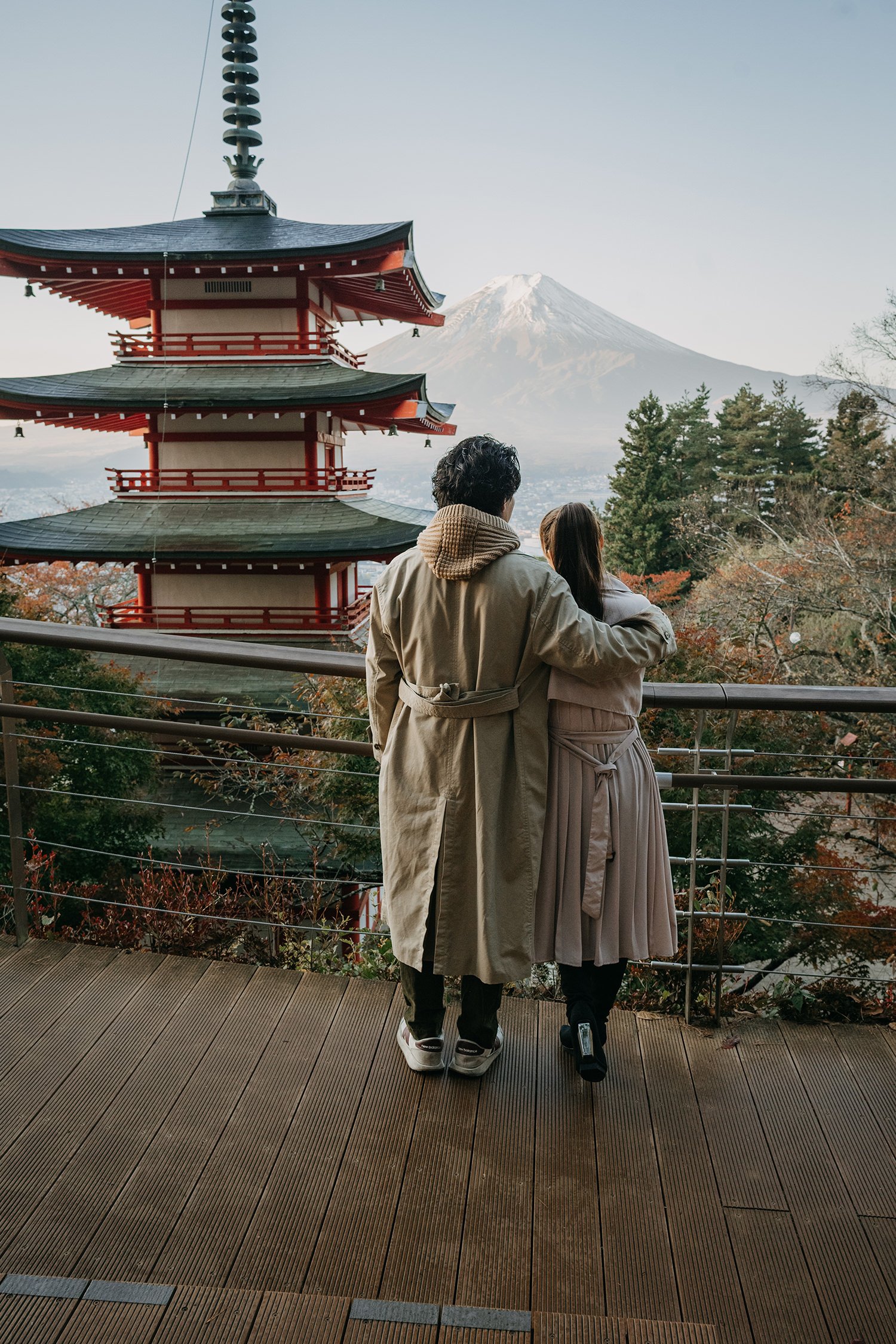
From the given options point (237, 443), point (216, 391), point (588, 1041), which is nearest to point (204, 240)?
point (216, 391)

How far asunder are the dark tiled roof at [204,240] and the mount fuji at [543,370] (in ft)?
321

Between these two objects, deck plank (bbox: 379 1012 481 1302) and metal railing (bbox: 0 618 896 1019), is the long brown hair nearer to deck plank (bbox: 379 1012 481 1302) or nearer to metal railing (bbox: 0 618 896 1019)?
metal railing (bbox: 0 618 896 1019)

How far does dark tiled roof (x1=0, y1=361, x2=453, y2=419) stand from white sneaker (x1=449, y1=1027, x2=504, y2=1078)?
1127 cm

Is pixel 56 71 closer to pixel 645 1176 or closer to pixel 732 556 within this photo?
pixel 732 556

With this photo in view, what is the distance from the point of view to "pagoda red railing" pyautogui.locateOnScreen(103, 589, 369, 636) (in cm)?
1372

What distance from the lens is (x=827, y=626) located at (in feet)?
59.0

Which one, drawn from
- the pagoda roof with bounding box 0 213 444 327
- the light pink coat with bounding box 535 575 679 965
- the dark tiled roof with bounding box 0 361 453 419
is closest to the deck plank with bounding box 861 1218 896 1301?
the light pink coat with bounding box 535 575 679 965

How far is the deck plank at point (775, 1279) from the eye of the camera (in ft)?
4.93

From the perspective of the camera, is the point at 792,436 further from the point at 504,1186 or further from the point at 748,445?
the point at 504,1186

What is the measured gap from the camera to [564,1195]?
70.9 inches

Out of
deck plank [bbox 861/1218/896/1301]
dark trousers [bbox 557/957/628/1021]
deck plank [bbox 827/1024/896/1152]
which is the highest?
dark trousers [bbox 557/957/628/1021]

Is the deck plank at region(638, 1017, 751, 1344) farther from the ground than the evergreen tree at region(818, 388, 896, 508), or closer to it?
closer to it

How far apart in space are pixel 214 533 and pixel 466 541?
1195 centimetres

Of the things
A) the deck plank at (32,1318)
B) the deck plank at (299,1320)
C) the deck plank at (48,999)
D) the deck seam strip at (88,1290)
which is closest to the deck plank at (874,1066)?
the deck plank at (299,1320)
